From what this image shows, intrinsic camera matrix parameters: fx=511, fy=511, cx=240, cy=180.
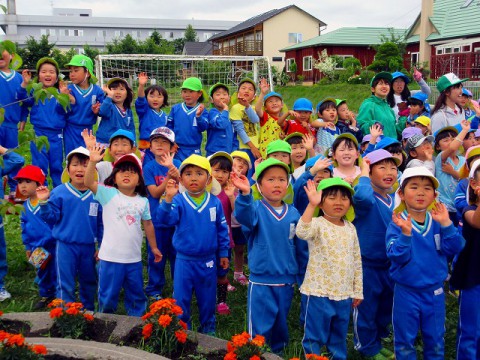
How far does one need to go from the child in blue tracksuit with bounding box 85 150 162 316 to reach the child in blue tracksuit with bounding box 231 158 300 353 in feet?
3.10

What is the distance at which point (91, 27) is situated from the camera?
254 ft

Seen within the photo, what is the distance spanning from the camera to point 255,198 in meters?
3.98

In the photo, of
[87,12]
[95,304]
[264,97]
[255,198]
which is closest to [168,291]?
[95,304]

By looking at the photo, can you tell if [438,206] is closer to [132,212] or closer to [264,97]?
[132,212]

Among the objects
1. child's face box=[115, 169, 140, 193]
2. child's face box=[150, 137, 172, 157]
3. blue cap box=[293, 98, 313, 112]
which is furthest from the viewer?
blue cap box=[293, 98, 313, 112]

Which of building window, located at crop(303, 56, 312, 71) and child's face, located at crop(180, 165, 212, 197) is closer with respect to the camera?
child's face, located at crop(180, 165, 212, 197)

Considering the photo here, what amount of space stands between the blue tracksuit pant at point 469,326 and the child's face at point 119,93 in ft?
14.7

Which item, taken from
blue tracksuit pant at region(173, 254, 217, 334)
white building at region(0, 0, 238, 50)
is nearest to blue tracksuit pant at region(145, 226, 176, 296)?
blue tracksuit pant at region(173, 254, 217, 334)

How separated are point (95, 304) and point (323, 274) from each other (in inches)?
80.7

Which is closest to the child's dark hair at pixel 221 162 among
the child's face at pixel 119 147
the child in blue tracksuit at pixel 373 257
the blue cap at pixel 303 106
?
the child's face at pixel 119 147

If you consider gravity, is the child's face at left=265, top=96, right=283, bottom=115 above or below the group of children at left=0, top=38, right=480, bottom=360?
above

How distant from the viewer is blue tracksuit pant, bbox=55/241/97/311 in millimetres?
4188

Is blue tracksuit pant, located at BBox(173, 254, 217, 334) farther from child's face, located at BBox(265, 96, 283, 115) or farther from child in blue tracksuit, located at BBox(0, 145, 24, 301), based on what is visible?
child's face, located at BBox(265, 96, 283, 115)

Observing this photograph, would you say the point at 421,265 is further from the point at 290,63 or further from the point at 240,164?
the point at 290,63
